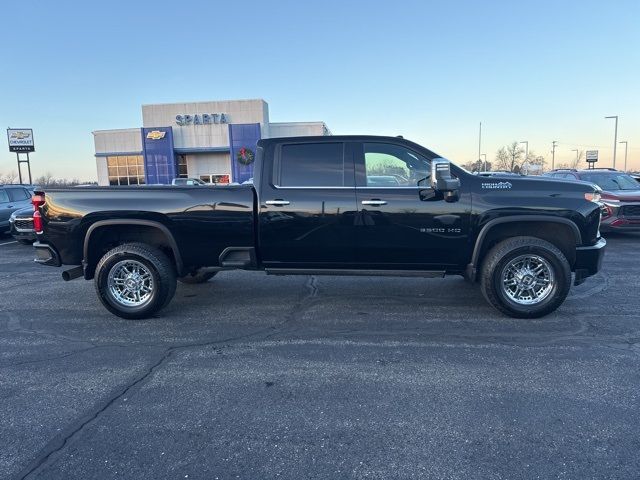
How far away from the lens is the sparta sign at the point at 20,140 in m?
30.7

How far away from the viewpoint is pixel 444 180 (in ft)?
14.6

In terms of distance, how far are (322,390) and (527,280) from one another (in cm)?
286

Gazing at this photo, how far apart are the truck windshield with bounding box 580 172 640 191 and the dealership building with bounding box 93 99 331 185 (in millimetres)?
→ 27788

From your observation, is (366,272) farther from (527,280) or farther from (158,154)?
(158,154)

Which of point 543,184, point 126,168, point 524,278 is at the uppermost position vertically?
point 126,168

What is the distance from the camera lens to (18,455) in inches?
102

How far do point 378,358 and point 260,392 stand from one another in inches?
45.4

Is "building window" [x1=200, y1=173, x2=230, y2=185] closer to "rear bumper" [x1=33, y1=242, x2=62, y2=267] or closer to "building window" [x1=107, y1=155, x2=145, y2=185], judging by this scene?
"building window" [x1=107, y1=155, x2=145, y2=185]

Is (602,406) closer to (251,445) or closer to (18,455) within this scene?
(251,445)

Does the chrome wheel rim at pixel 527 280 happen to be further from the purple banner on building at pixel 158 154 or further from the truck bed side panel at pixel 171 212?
the purple banner on building at pixel 158 154

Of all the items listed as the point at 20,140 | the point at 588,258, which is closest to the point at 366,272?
the point at 588,258

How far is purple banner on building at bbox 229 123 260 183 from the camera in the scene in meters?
37.1

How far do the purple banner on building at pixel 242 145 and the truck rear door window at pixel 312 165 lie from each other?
32.8 m

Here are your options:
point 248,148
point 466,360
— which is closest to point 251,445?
point 466,360
